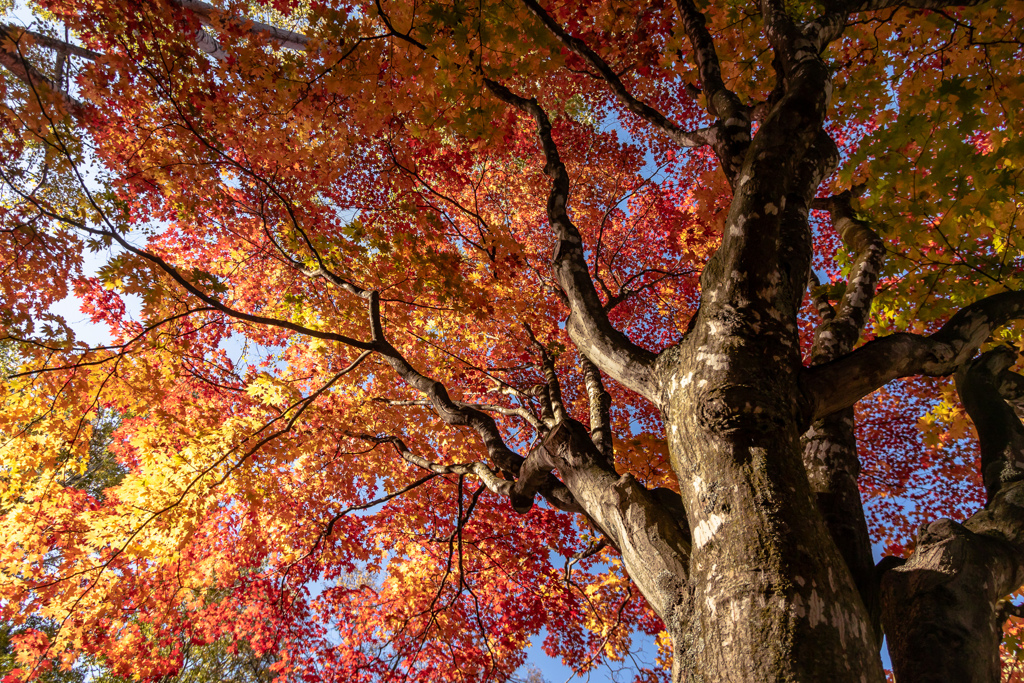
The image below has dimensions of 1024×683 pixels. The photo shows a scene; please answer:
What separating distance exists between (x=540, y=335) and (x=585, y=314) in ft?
16.0

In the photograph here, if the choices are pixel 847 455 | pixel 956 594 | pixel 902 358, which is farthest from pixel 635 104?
pixel 956 594

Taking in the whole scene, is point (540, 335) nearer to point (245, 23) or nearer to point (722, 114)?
point (722, 114)

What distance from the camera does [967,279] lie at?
13.6 ft

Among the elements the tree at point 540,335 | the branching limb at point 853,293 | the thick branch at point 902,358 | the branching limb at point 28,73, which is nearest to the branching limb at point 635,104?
the tree at point 540,335

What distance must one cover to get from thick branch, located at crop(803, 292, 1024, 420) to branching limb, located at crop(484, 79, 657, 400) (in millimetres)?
824

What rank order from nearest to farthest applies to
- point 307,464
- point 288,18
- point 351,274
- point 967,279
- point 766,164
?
point 766,164 → point 967,279 → point 351,274 → point 307,464 → point 288,18

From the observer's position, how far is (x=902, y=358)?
A: 8.18ft

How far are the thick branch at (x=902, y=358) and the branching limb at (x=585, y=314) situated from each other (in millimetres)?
824

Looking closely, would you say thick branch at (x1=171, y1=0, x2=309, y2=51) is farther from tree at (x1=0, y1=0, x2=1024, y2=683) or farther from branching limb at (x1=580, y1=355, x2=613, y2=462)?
branching limb at (x1=580, y1=355, x2=613, y2=462)

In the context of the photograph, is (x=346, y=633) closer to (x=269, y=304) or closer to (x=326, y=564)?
(x=326, y=564)

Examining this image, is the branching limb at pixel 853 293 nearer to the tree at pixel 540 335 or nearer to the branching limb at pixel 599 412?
the tree at pixel 540 335

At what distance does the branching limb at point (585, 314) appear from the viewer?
272cm

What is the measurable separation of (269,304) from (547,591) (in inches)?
337

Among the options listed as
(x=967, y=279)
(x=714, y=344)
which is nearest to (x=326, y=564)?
(x=714, y=344)
